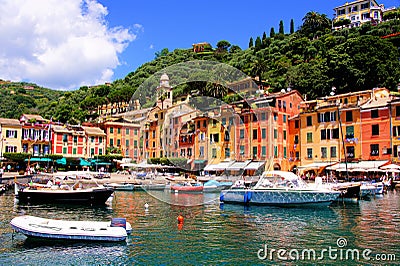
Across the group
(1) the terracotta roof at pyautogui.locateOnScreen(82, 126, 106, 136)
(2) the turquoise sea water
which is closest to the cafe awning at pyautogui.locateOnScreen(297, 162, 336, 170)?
(2) the turquoise sea water

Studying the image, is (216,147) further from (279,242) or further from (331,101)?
(331,101)

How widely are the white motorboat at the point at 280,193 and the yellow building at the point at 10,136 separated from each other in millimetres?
44672

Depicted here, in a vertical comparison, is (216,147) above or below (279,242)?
above

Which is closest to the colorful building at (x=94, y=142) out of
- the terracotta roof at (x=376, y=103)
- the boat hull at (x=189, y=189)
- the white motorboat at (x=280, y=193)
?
the boat hull at (x=189, y=189)

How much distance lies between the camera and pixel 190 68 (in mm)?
16641

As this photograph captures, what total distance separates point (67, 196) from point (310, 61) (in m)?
69.9

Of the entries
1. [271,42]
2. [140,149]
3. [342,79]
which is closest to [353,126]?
[342,79]

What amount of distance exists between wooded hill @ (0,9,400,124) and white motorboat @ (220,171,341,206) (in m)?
14.7

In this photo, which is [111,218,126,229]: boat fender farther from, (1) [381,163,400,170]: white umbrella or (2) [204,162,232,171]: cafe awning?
(1) [381,163,400,170]: white umbrella

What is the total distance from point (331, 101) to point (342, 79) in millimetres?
14751

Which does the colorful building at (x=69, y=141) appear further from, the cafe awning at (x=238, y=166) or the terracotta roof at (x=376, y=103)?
the cafe awning at (x=238, y=166)

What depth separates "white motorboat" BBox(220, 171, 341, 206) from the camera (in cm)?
3002

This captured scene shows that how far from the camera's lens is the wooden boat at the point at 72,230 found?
17531 mm

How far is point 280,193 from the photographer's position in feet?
101
